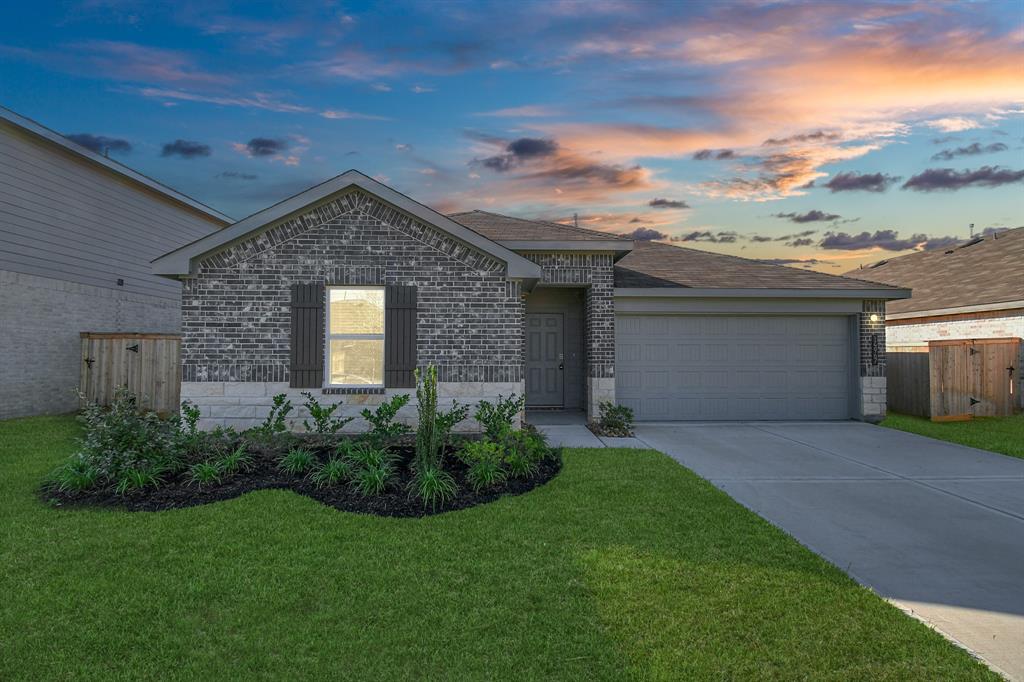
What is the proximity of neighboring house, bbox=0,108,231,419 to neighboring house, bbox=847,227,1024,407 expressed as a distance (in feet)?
75.2

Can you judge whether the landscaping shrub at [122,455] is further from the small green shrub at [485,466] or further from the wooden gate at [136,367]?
the wooden gate at [136,367]

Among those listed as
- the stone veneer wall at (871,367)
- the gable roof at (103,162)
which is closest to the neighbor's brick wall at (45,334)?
the gable roof at (103,162)

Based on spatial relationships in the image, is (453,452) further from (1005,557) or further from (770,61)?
(770,61)

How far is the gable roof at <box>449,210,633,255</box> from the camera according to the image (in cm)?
1173

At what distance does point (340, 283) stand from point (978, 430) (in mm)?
13066

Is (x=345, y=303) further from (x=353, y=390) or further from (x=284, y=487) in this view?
(x=284, y=487)

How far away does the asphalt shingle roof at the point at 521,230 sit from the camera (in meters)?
11.9

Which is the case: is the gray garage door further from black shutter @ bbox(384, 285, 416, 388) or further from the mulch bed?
the mulch bed

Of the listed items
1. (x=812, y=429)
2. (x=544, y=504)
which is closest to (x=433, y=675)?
(x=544, y=504)

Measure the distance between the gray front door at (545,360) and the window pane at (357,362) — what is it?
4338mm

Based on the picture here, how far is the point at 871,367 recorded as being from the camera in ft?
42.2

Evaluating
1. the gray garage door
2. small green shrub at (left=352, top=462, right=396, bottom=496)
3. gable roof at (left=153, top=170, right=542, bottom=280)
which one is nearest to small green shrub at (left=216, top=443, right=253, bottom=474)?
small green shrub at (left=352, top=462, right=396, bottom=496)

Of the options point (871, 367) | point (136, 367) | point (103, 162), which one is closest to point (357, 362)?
point (136, 367)

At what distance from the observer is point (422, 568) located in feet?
15.4
